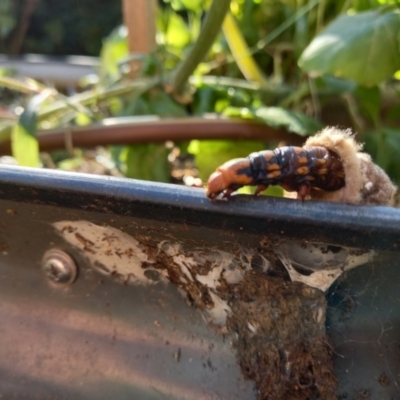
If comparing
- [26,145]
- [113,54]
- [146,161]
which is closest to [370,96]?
[146,161]

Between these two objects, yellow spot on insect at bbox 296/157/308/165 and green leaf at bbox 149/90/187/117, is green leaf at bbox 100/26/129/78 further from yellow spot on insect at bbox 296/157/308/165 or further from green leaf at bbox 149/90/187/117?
yellow spot on insect at bbox 296/157/308/165

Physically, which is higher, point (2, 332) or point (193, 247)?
point (193, 247)

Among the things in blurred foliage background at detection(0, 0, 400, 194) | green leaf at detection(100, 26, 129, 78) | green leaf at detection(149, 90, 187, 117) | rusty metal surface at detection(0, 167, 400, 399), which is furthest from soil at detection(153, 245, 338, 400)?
green leaf at detection(100, 26, 129, 78)

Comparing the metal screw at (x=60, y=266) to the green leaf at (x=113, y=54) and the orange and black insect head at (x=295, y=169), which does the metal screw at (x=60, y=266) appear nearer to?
the orange and black insect head at (x=295, y=169)

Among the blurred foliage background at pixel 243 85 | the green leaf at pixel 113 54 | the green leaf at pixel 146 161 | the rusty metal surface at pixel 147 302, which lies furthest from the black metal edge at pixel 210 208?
the green leaf at pixel 113 54

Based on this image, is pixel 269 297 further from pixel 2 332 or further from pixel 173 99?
pixel 173 99

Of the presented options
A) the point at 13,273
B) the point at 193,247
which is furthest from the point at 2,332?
the point at 193,247

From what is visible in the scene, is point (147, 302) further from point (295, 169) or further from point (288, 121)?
point (288, 121)
